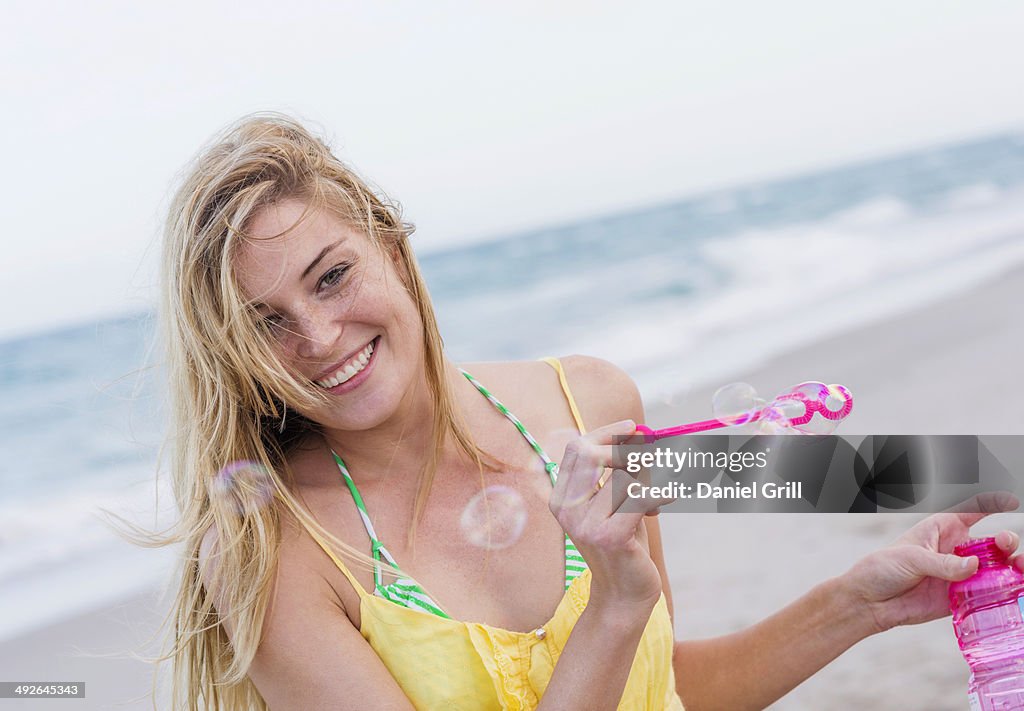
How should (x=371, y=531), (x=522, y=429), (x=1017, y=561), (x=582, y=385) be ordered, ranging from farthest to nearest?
(x=582, y=385)
(x=522, y=429)
(x=371, y=531)
(x=1017, y=561)

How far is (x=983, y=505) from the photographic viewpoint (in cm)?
202

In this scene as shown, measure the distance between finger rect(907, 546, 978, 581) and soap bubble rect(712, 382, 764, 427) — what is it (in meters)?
0.41

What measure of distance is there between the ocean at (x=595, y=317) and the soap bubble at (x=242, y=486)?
35cm

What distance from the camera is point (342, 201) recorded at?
2.22 m

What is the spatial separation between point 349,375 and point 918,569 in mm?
1193

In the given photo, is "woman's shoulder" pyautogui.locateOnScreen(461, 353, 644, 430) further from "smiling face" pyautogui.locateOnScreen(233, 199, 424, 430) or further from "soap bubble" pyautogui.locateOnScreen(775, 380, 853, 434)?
"soap bubble" pyautogui.locateOnScreen(775, 380, 853, 434)

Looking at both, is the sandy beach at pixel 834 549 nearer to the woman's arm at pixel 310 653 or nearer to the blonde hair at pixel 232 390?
the blonde hair at pixel 232 390

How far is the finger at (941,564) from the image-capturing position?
1906mm

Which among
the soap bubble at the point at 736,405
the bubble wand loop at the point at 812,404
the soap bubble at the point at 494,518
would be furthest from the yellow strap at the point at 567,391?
the bubble wand loop at the point at 812,404

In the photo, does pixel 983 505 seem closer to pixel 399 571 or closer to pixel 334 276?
pixel 399 571

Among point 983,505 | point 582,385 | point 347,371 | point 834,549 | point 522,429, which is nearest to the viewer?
point 983,505

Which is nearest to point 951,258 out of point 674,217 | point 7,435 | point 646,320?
point 646,320

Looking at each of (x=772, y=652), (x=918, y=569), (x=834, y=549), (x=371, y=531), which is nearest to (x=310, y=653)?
(x=371, y=531)

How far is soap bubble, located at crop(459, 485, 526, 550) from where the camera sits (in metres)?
2.31
